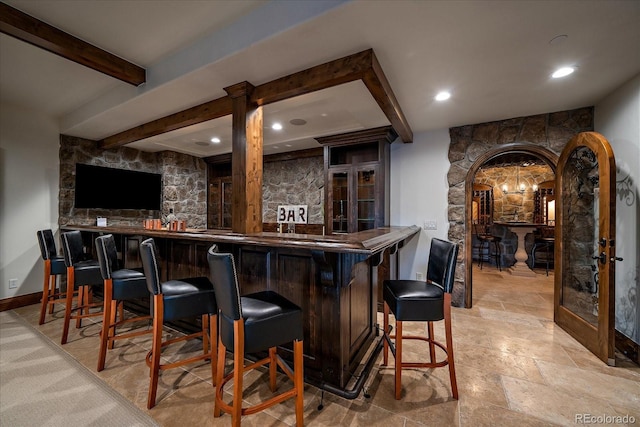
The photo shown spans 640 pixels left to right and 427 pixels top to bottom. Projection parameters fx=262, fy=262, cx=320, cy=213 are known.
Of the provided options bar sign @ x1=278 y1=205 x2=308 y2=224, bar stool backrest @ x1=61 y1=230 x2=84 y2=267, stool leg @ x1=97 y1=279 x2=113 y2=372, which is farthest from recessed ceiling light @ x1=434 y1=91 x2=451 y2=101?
bar stool backrest @ x1=61 y1=230 x2=84 y2=267

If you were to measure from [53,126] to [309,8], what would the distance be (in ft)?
14.5

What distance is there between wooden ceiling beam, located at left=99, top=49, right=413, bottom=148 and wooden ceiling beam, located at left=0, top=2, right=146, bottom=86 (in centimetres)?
62

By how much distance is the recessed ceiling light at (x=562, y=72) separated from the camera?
87.2 inches

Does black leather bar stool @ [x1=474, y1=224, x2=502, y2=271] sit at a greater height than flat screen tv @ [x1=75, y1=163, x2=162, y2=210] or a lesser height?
lesser

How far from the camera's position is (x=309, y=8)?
163 centimetres

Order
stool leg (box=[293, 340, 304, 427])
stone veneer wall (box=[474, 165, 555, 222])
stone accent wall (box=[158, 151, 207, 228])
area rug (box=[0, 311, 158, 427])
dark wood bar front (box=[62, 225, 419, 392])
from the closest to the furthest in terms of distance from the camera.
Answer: stool leg (box=[293, 340, 304, 427]) → area rug (box=[0, 311, 158, 427]) → dark wood bar front (box=[62, 225, 419, 392]) → stone accent wall (box=[158, 151, 207, 228]) → stone veneer wall (box=[474, 165, 555, 222])

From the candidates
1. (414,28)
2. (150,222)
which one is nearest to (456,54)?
(414,28)

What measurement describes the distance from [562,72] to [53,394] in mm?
4648

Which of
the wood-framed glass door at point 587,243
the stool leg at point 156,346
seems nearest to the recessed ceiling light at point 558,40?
the wood-framed glass door at point 587,243

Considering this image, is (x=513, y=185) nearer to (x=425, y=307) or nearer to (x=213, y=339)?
(x=425, y=307)

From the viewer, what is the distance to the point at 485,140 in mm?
3475

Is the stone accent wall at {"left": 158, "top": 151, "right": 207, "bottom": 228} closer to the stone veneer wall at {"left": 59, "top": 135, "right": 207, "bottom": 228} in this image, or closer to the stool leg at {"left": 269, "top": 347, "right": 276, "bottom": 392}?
the stone veneer wall at {"left": 59, "top": 135, "right": 207, "bottom": 228}

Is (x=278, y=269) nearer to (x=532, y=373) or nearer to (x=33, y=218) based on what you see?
(x=532, y=373)

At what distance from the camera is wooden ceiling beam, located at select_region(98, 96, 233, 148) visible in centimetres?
279
